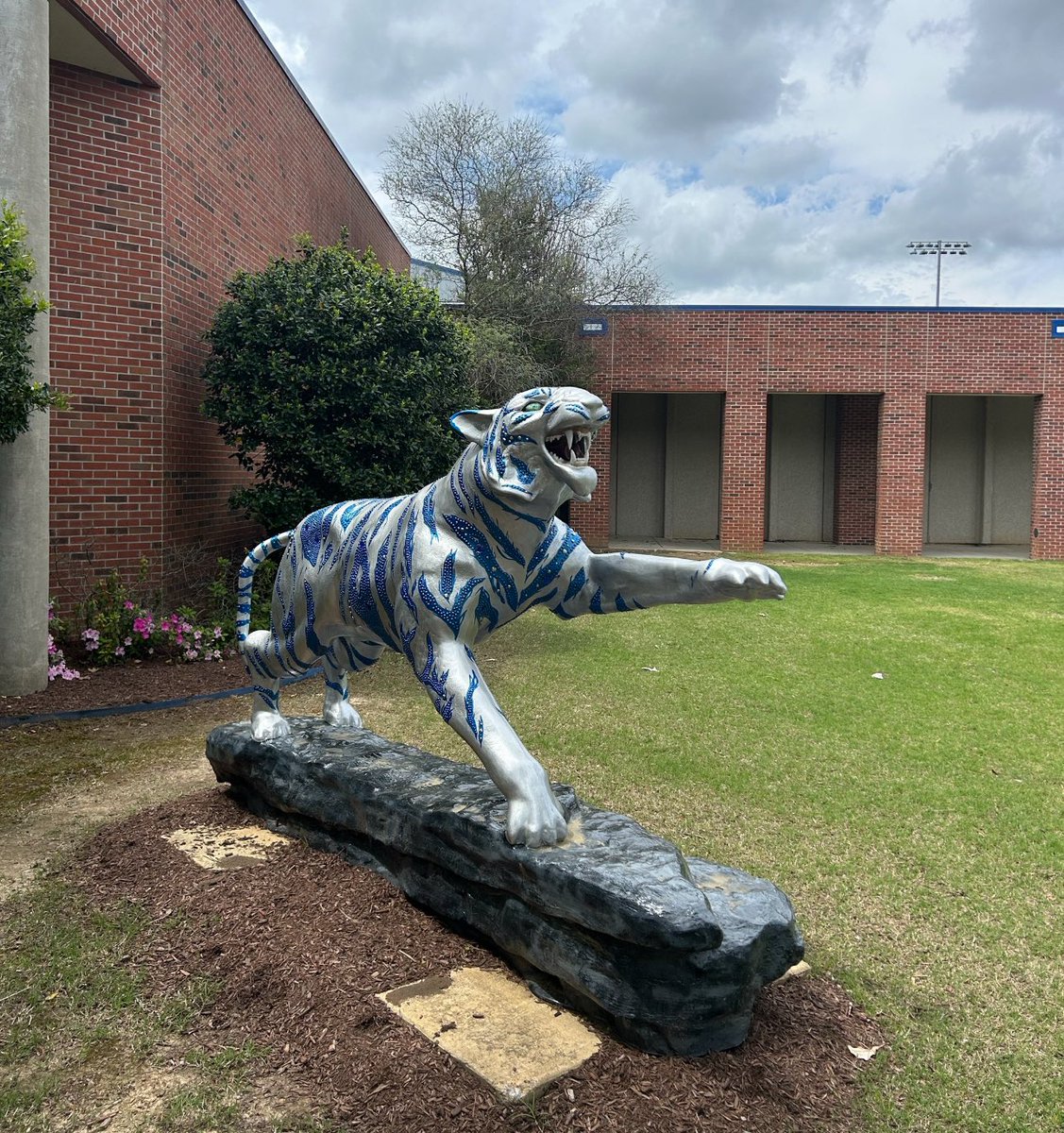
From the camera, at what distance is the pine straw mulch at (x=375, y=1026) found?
2318 millimetres

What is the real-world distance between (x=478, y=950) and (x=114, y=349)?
7024 millimetres

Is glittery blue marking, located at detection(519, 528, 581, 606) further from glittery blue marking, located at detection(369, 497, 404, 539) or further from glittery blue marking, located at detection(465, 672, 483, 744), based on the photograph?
glittery blue marking, located at detection(369, 497, 404, 539)

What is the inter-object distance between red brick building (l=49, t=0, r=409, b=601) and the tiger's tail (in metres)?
4.45

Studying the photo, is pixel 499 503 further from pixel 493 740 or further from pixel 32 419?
pixel 32 419

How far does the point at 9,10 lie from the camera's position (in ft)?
21.3

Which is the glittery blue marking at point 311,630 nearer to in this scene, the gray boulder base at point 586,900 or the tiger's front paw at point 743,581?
the gray boulder base at point 586,900

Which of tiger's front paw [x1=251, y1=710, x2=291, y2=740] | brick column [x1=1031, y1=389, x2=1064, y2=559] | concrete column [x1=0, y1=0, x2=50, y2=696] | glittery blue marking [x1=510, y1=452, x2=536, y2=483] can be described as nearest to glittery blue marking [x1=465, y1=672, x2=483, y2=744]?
glittery blue marking [x1=510, y1=452, x2=536, y2=483]

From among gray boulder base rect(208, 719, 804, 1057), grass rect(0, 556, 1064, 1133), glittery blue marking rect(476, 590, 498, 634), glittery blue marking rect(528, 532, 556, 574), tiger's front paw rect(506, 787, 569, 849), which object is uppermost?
glittery blue marking rect(528, 532, 556, 574)

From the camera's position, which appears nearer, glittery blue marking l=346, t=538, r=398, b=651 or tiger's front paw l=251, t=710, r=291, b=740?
glittery blue marking l=346, t=538, r=398, b=651

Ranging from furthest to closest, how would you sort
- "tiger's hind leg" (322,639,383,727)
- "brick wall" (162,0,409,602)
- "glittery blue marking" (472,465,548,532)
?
"brick wall" (162,0,409,602), "tiger's hind leg" (322,639,383,727), "glittery blue marking" (472,465,548,532)

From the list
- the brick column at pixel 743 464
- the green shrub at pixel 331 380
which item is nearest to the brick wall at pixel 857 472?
the brick column at pixel 743 464

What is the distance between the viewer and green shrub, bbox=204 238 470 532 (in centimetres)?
824

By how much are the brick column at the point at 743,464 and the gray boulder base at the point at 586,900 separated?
1555 cm

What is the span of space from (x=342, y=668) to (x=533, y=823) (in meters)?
1.71
